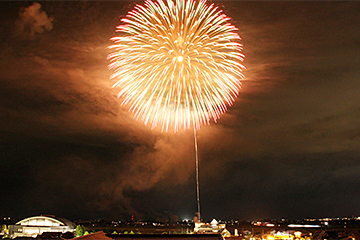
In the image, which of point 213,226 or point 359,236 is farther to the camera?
point 213,226

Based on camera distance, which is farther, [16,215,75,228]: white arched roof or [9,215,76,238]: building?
[16,215,75,228]: white arched roof

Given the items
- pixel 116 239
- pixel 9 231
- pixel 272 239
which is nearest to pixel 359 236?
pixel 272 239

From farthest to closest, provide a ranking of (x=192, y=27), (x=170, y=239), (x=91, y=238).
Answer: (x=192, y=27) < (x=170, y=239) < (x=91, y=238)

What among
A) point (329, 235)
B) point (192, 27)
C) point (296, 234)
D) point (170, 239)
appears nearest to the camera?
point (170, 239)

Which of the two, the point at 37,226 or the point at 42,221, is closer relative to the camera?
the point at 37,226

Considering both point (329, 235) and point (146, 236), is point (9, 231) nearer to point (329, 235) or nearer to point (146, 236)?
point (146, 236)

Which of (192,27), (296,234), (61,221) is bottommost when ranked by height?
(296,234)

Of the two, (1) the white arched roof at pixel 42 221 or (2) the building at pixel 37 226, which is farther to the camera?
(1) the white arched roof at pixel 42 221

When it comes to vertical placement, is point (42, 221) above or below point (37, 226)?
above
